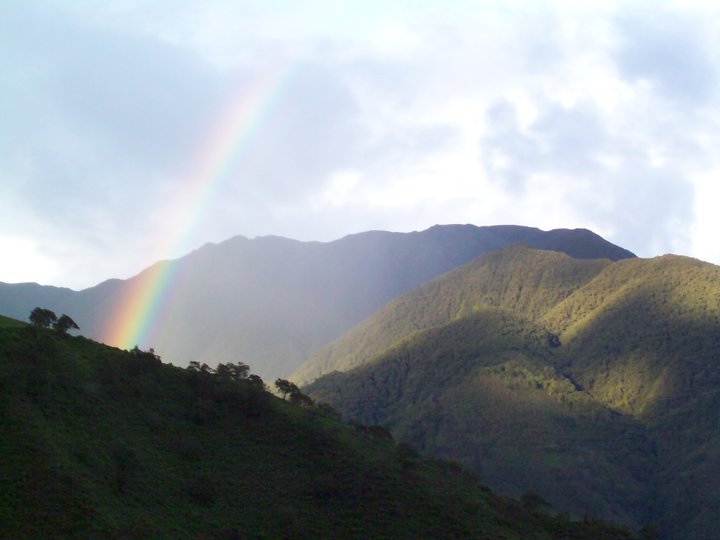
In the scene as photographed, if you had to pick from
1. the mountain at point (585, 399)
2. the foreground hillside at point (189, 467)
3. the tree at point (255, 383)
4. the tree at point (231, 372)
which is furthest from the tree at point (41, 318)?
the mountain at point (585, 399)

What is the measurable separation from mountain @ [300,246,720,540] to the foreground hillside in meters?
54.6

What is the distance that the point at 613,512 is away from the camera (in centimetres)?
11894

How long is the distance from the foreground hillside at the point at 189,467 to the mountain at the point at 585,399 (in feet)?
179

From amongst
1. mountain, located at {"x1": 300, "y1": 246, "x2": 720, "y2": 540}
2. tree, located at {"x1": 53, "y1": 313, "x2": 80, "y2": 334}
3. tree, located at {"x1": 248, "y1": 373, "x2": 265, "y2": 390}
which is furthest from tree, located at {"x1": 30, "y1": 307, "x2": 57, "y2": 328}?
mountain, located at {"x1": 300, "y1": 246, "x2": 720, "y2": 540}

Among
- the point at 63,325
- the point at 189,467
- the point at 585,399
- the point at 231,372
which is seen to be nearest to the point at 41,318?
the point at 63,325

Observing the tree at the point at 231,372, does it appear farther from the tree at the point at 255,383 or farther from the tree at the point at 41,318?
the tree at the point at 41,318

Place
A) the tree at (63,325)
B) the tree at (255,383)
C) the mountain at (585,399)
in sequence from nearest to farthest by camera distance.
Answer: the tree at (63,325) < the tree at (255,383) < the mountain at (585,399)

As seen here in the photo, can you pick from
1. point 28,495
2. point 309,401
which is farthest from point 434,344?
point 28,495

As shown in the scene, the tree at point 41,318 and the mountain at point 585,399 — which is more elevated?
the mountain at point 585,399

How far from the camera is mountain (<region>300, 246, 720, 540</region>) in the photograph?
404 ft

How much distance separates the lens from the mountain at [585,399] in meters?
123

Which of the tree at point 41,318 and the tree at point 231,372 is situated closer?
the tree at point 41,318

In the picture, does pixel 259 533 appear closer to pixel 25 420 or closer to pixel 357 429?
pixel 25 420

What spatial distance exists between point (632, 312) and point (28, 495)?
16324 centimetres
